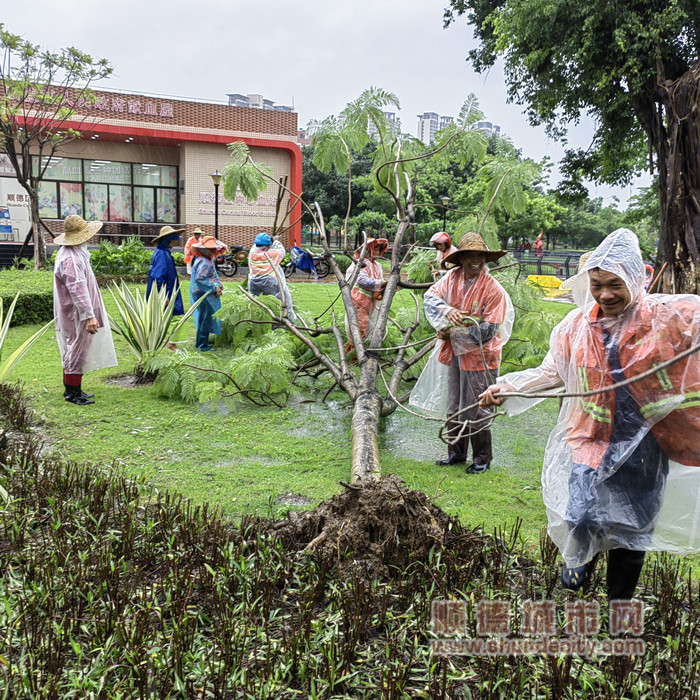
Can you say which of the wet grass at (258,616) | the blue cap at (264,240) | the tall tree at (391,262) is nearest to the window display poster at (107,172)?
the blue cap at (264,240)

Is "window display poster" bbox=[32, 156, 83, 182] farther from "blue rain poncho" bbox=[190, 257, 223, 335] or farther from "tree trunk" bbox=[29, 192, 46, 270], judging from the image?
"blue rain poncho" bbox=[190, 257, 223, 335]

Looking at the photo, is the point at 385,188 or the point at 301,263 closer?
the point at 385,188

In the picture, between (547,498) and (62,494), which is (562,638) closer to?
(547,498)

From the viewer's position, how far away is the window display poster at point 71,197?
25547mm

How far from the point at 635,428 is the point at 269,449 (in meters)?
3.13

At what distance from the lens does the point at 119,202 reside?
2655 centimetres

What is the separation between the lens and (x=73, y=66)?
17.0 meters

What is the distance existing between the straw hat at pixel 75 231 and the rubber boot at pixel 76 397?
4.40 ft

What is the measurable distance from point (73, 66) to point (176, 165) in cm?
1008

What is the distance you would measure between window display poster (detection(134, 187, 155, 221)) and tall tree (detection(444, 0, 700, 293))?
695 inches

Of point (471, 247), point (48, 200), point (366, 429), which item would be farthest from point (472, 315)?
point (48, 200)

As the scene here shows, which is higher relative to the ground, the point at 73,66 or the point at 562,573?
the point at 73,66

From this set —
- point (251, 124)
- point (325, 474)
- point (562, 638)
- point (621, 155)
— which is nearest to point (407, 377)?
point (325, 474)

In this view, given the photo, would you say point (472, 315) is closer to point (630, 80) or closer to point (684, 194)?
point (684, 194)
